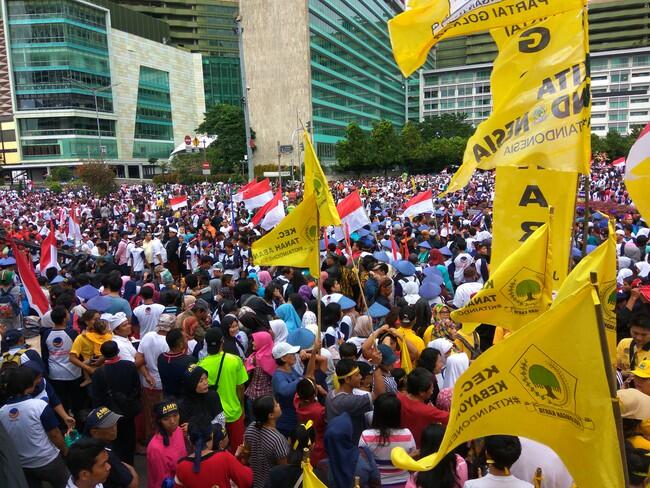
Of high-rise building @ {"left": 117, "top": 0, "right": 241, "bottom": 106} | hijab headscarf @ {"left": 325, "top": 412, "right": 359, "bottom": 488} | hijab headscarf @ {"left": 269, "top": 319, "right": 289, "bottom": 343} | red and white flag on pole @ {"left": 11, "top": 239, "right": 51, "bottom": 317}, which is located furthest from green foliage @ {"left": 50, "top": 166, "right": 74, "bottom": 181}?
hijab headscarf @ {"left": 325, "top": 412, "right": 359, "bottom": 488}

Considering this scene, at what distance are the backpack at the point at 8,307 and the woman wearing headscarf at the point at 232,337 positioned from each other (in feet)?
11.1

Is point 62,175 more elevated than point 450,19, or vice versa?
point 62,175

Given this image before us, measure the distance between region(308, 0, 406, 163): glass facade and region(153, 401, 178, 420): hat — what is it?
70.7 metres

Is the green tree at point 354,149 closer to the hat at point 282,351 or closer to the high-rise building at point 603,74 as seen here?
the high-rise building at point 603,74

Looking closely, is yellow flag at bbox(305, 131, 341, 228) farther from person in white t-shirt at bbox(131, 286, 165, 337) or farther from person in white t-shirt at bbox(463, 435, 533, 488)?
person in white t-shirt at bbox(463, 435, 533, 488)

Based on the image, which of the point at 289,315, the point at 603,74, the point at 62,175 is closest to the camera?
the point at 289,315

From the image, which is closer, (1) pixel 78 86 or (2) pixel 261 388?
(2) pixel 261 388

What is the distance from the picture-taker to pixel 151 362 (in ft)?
17.9

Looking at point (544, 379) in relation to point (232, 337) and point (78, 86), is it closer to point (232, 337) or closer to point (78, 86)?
point (232, 337)

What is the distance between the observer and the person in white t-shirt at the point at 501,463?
9.36 feet

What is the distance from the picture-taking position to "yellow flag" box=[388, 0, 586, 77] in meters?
4.19

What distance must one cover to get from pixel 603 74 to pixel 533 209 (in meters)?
107

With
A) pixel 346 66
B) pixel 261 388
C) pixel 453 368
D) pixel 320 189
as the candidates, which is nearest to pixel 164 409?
pixel 261 388

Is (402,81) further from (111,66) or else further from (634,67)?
(111,66)
